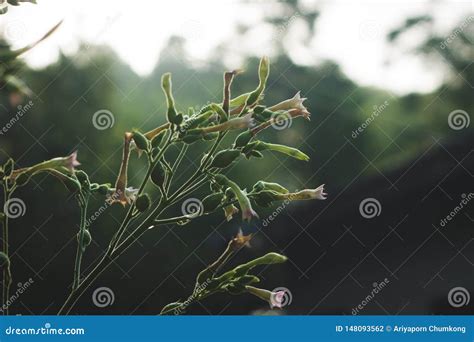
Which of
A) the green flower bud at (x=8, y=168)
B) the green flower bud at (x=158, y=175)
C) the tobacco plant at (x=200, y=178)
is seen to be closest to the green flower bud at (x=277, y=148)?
the tobacco plant at (x=200, y=178)

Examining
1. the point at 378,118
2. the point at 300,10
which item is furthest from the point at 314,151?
the point at 300,10

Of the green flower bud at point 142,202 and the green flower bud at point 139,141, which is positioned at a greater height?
the green flower bud at point 139,141

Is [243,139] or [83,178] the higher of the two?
[243,139]

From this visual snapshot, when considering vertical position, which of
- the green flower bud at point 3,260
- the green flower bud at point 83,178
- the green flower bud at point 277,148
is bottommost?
the green flower bud at point 3,260

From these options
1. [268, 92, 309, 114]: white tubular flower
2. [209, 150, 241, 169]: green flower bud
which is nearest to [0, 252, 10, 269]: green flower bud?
[209, 150, 241, 169]: green flower bud

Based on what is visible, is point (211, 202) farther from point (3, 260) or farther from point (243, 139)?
point (3, 260)

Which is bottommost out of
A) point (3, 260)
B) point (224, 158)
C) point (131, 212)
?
point (3, 260)

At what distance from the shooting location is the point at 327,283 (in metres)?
2.25

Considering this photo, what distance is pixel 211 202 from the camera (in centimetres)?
67

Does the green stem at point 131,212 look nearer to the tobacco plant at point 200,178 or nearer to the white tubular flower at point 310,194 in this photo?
the tobacco plant at point 200,178

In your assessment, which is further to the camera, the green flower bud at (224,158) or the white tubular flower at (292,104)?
the white tubular flower at (292,104)

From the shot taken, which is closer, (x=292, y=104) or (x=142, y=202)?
(x=142, y=202)

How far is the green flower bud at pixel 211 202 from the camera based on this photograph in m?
0.66

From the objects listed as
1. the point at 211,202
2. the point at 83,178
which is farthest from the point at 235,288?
the point at 83,178
